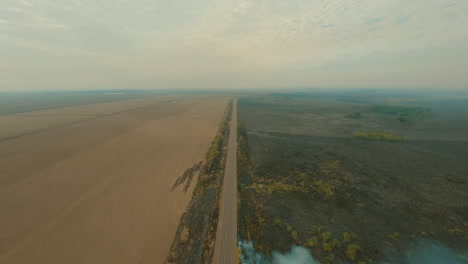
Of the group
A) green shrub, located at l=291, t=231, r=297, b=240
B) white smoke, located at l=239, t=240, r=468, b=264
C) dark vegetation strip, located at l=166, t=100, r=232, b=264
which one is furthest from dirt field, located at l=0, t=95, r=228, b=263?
green shrub, located at l=291, t=231, r=297, b=240

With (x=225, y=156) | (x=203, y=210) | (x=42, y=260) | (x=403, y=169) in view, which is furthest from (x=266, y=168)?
(x=42, y=260)

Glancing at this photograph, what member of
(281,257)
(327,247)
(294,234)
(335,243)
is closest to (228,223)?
(281,257)

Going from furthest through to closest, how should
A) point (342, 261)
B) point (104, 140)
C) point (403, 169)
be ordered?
point (104, 140) → point (403, 169) → point (342, 261)

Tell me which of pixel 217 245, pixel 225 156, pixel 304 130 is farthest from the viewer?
pixel 304 130

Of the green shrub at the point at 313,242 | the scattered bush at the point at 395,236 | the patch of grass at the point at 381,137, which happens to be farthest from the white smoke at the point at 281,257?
the patch of grass at the point at 381,137

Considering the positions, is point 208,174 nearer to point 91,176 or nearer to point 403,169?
point 91,176

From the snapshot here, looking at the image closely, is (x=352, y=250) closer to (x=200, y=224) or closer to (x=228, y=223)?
(x=228, y=223)
